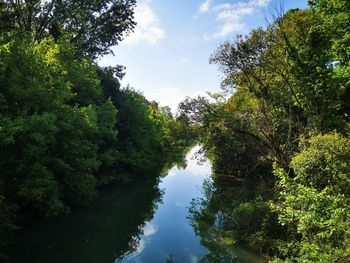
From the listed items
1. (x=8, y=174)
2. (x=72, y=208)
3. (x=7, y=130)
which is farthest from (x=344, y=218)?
(x=72, y=208)

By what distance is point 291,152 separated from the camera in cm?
2525

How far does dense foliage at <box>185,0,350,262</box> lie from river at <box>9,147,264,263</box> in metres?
1.25

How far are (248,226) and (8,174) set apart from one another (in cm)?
1287

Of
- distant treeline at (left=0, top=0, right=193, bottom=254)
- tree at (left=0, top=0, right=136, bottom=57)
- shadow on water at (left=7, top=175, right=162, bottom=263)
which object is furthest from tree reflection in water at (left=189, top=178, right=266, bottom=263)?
tree at (left=0, top=0, right=136, bottom=57)

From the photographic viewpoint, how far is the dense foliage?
615 inches

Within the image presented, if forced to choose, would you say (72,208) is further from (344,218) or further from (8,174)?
(344,218)

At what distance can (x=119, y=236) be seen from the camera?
2248cm

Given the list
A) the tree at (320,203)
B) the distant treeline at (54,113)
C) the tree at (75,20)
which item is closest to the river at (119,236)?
the distant treeline at (54,113)

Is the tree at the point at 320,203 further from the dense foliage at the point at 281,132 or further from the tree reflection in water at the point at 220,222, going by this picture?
the tree reflection in water at the point at 220,222

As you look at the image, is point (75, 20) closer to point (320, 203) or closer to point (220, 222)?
point (220, 222)

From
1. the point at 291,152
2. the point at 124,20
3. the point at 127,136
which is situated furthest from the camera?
the point at 127,136

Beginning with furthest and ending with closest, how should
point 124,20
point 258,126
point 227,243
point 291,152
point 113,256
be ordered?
point 124,20
point 258,126
point 291,152
point 227,243
point 113,256

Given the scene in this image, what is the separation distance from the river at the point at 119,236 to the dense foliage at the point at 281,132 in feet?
4.12

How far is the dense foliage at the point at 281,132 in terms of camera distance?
615 inches
